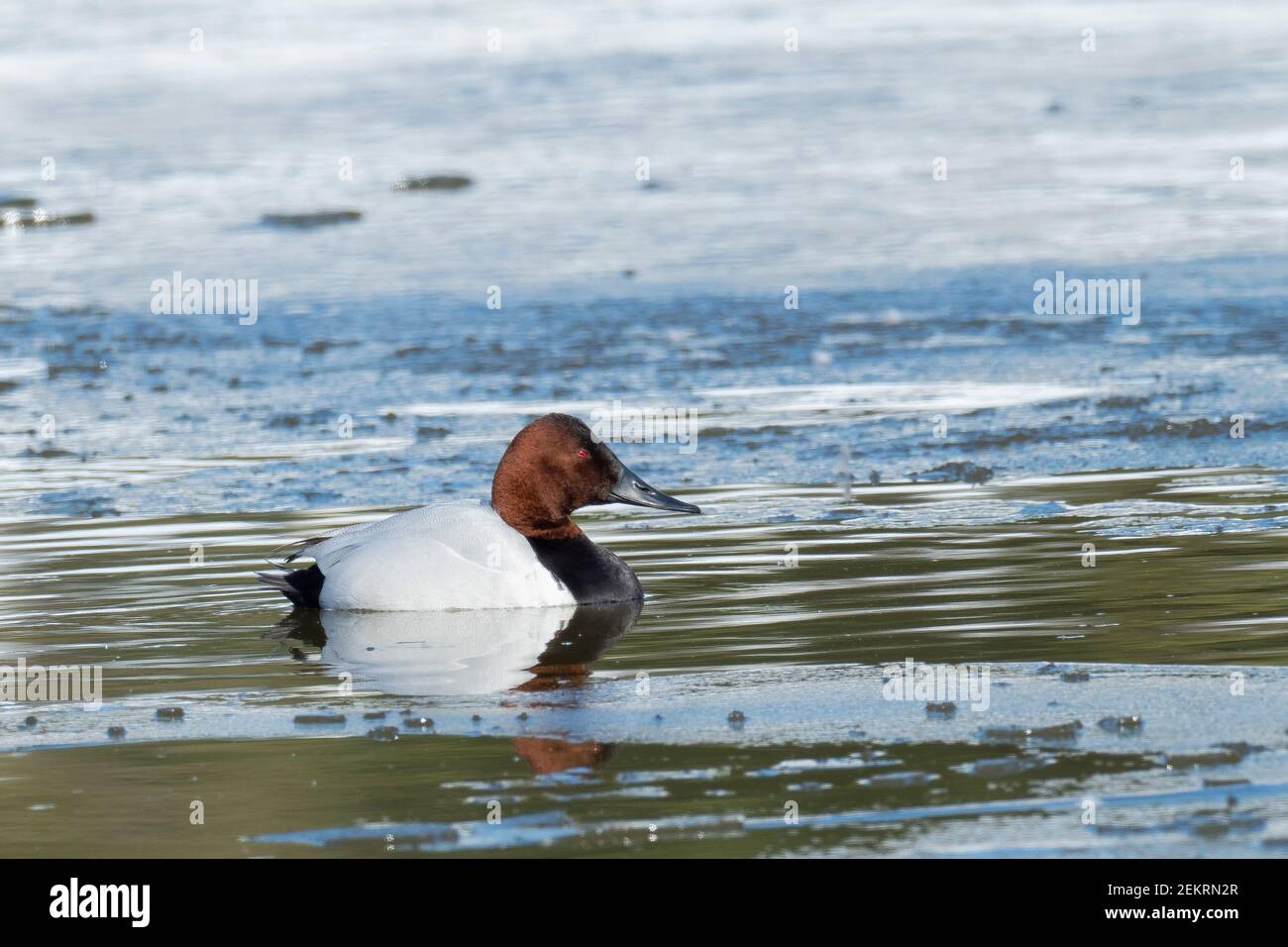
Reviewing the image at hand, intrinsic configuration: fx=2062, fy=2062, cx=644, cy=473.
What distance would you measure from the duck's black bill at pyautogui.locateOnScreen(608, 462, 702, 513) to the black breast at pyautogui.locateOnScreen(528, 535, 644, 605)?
455 mm

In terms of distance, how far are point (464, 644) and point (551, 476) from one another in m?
1.25

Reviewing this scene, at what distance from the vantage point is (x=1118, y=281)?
18094mm

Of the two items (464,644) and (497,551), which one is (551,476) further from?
(464,644)

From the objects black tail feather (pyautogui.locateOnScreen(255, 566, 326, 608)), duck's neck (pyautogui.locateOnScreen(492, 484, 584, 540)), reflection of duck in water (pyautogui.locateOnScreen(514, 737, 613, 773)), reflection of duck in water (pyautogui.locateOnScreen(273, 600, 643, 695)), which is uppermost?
duck's neck (pyautogui.locateOnScreen(492, 484, 584, 540))

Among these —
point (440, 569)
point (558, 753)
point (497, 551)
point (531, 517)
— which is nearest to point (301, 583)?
point (440, 569)

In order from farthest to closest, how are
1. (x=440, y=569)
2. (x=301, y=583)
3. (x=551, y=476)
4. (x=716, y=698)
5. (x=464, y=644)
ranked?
(x=551, y=476), (x=301, y=583), (x=440, y=569), (x=464, y=644), (x=716, y=698)

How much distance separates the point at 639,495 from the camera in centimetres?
964

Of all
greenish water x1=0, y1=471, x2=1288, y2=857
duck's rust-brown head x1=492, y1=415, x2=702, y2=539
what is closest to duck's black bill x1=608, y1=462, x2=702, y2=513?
duck's rust-brown head x1=492, y1=415, x2=702, y2=539

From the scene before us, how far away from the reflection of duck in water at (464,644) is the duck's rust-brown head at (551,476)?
0.56 meters

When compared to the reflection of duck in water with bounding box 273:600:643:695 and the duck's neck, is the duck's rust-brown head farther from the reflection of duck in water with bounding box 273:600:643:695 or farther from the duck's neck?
the reflection of duck in water with bounding box 273:600:643:695

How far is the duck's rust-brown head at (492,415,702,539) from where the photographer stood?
9.29m

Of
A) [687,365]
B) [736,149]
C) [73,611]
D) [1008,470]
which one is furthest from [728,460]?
[736,149]

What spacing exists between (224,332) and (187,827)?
1329cm
